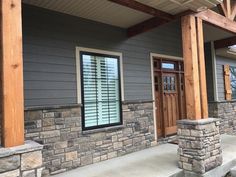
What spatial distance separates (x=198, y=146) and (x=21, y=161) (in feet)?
9.13

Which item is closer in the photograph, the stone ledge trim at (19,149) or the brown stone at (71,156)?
the stone ledge trim at (19,149)

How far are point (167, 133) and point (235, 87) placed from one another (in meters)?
4.34

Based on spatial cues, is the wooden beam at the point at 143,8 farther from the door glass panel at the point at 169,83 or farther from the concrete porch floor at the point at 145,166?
the concrete porch floor at the point at 145,166

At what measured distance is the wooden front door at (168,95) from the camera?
6188 millimetres

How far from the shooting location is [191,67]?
13.0 ft

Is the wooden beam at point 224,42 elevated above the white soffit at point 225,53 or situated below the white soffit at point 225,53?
above

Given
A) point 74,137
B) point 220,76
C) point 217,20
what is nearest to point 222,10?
point 217,20

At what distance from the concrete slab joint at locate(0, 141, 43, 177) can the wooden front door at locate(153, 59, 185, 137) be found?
4.39 metres

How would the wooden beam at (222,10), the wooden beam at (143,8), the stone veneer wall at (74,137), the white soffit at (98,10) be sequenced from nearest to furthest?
the wooden beam at (143,8) → the stone veneer wall at (74,137) → the white soffit at (98,10) → the wooden beam at (222,10)

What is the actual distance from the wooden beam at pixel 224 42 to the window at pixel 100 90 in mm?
3985

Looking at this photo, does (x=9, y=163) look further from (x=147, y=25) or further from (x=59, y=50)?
(x=147, y=25)

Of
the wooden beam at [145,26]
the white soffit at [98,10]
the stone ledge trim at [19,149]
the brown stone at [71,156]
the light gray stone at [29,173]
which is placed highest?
the white soffit at [98,10]

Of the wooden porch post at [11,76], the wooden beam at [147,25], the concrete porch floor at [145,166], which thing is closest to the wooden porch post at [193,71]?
the wooden beam at [147,25]

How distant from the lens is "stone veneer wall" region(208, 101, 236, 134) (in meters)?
7.64
